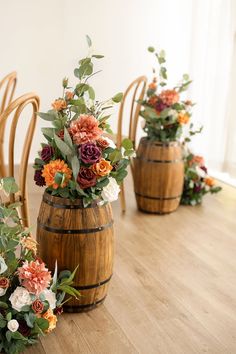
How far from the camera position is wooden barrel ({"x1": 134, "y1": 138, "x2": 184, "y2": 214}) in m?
3.05

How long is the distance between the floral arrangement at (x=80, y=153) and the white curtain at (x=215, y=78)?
2437mm

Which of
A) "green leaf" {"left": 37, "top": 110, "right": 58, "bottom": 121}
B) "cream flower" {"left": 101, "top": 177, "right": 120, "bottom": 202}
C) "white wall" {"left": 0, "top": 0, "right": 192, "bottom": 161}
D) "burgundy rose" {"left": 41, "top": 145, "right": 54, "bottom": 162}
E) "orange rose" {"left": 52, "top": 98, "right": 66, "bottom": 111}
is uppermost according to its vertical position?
"white wall" {"left": 0, "top": 0, "right": 192, "bottom": 161}

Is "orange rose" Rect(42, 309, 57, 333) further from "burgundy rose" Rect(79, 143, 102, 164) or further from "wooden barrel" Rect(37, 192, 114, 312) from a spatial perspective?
"burgundy rose" Rect(79, 143, 102, 164)

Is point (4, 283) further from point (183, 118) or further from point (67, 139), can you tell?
point (183, 118)

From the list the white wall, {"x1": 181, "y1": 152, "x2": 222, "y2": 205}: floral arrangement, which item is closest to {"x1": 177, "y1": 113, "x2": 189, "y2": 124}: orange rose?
{"x1": 181, "y1": 152, "x2": 222, "y2": 205}: floral arrangement

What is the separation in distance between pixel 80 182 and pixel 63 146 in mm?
153

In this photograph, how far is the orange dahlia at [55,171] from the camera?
178cm

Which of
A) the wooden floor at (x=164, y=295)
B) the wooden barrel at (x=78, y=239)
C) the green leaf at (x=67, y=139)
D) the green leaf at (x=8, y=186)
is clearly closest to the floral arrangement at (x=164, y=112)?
the wooden floor at (x=164, y=295)

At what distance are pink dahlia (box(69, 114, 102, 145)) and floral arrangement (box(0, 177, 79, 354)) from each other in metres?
0.29

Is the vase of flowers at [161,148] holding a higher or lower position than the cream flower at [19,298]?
higher

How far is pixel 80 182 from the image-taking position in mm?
1797

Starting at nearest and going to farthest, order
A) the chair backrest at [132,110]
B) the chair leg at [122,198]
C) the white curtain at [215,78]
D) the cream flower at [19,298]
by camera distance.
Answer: the cream flower at [19,298] → the chair backrest at [132,110] → the chair leg at [122,198] → the white curtain at [215,78]

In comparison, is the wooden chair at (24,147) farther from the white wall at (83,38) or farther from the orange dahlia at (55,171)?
the white wall at (83,38)

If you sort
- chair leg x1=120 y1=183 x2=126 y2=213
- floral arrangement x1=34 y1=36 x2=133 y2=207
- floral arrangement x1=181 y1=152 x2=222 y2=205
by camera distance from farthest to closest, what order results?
1. floral arrangement x1=181 y1=152 x2=222 y2=205
2. chair leg x1=120 y1=183 x2=126 y2=213
3. floral arrangement x1=34 y1=36 x2=133 y2=207
